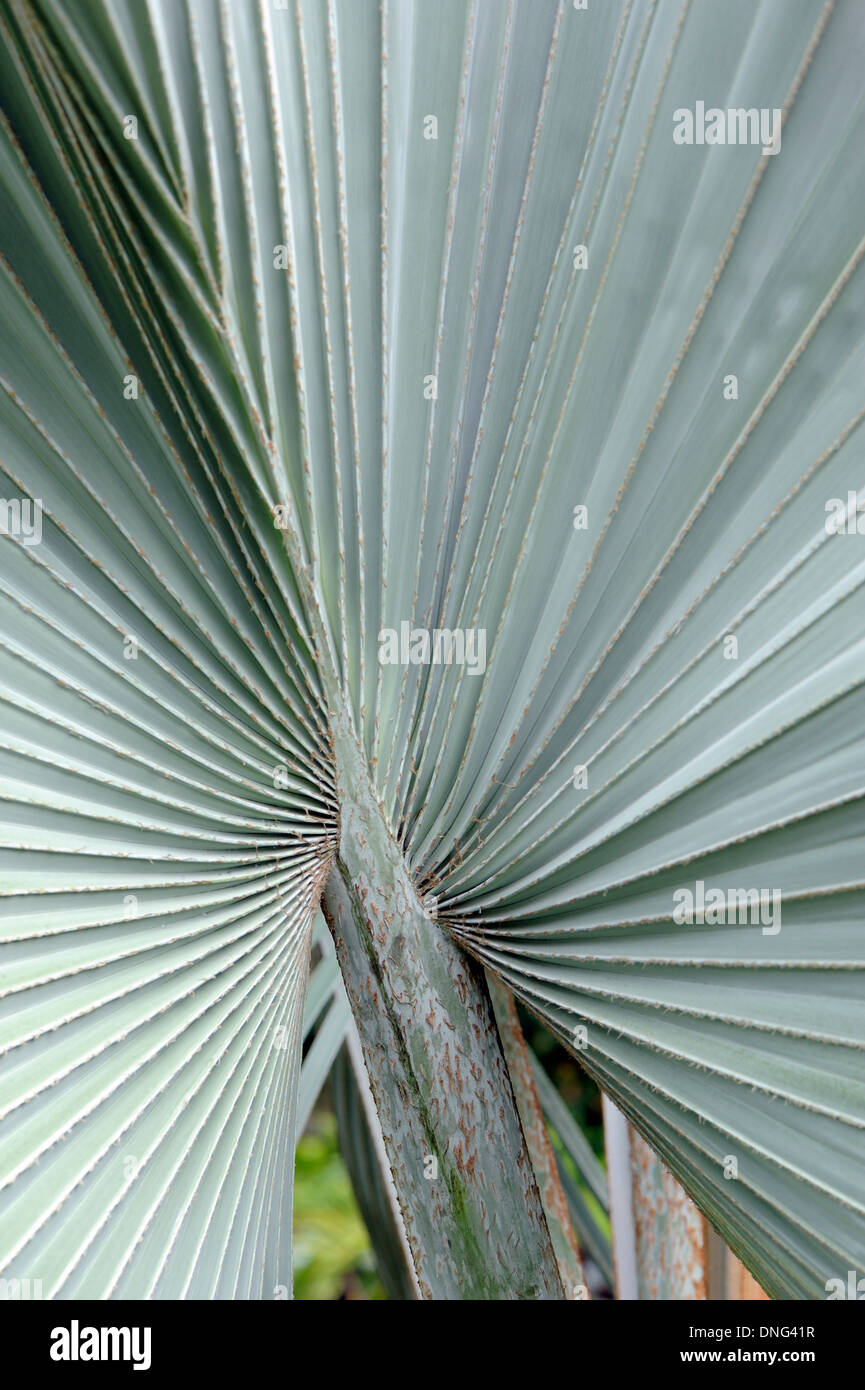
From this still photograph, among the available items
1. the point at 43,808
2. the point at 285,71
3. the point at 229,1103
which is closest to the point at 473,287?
the point at 285,71

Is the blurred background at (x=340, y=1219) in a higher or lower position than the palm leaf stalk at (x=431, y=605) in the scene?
lower

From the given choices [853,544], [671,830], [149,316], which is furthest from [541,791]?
[149,316]

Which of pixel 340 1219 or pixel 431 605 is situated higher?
pixel 431 605

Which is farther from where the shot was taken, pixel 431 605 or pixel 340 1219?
pixel 340 1219

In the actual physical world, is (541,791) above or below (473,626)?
below

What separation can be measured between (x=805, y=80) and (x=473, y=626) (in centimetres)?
33

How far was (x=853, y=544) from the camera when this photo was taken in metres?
0.53

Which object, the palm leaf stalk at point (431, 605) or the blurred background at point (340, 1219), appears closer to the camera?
the palm leaf stalk at point (431, 605)

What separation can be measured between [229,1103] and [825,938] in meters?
0.37

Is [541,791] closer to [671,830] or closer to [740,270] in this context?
[671,830]

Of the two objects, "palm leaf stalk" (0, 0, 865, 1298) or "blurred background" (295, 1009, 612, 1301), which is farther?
"blurred background" (295, 1009, 612, 1301)

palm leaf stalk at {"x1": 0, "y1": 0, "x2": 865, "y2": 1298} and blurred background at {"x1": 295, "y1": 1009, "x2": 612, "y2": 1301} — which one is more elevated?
palm leaf stalk at {"x1": 0, "y1": 0, "x2": 865, "y2": 1298}
